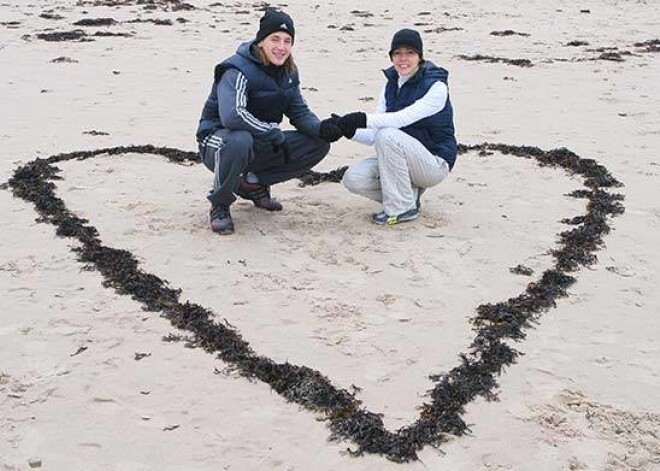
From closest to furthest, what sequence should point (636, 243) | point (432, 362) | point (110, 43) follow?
1. point (432, 362)
2. point (636, 243)
3. point (110, 43)

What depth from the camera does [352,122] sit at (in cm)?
514

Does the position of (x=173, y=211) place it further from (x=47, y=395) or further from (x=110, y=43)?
(x=110, y=43)

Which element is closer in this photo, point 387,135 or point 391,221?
point 387,135

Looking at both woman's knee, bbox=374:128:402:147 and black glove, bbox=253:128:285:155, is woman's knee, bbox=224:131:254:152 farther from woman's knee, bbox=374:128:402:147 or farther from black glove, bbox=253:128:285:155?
woman's knee, bbox=374:128:402:147

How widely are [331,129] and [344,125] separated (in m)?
0.10

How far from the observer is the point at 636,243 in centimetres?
512

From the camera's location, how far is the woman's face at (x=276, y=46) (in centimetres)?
495

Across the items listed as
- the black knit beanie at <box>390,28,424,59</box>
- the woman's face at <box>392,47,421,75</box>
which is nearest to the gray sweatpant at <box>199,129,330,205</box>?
the woman's face at <box>392,47,421,75</box>

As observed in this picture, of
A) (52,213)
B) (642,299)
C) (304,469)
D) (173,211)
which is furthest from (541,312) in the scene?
(52,213)

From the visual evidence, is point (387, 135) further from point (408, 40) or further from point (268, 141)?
point (268, 141)

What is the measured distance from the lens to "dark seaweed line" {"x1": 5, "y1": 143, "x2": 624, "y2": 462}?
10.2ft

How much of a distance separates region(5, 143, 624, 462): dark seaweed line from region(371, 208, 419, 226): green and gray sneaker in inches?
37.5

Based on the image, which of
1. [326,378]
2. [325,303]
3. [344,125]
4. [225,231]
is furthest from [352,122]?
[326,378]

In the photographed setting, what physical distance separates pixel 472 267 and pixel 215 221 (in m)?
1.62
